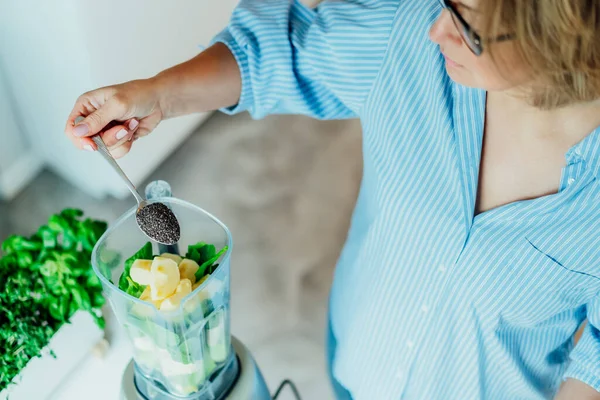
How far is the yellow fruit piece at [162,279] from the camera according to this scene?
60 centimetres

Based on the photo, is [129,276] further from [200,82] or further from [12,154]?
[12,154]

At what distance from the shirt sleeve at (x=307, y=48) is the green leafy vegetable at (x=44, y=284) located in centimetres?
41

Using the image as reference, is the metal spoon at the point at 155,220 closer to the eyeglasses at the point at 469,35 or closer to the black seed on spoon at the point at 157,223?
the black seed on spoon at the point at 157,223

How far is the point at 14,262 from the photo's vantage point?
99 cm

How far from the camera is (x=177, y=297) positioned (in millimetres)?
606

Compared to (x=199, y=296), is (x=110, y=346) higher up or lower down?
lower down

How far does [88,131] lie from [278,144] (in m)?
1.16

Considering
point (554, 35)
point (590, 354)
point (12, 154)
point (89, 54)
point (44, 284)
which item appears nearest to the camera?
point (554, 35)

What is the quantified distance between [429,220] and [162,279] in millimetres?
310

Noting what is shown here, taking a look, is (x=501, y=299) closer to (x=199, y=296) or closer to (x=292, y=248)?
(x=199, y=296)

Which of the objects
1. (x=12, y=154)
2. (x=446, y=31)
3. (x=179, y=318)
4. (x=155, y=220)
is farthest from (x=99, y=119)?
(x=12, y=154)

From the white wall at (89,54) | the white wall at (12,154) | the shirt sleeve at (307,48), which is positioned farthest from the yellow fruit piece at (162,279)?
the white wall at (12,154)

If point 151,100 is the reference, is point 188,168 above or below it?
below

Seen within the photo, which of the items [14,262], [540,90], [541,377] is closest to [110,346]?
[14,262]
